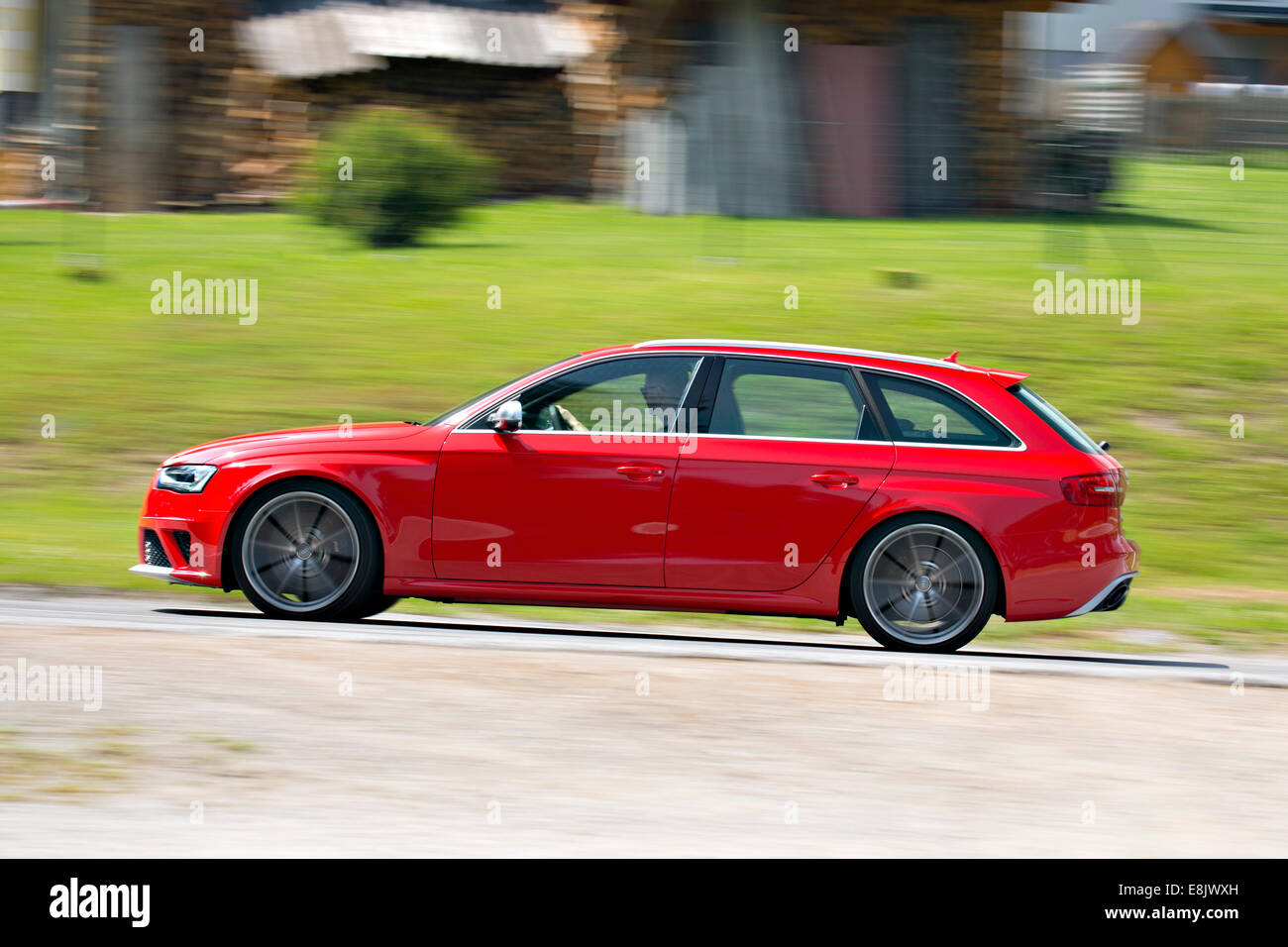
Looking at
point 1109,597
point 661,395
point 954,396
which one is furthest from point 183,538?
point 1109,597

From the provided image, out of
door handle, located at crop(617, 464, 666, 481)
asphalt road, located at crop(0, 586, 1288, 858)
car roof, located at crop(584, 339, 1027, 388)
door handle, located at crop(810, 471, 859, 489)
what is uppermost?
car roof, located at crop(584, 339, 1027, 388)

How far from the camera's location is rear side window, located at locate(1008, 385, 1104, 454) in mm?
7761

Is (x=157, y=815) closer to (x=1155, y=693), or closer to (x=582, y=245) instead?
(x=1155, y=693)

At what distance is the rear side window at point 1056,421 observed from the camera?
7.76 meters

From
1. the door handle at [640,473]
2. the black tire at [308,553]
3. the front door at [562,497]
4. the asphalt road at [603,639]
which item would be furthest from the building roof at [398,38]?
the door handle at [640,473]

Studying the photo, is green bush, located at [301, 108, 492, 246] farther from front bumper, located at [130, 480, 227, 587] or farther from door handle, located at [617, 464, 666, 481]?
door handle, located at [617, 464, 666, 481]

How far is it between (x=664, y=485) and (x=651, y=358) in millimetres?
693

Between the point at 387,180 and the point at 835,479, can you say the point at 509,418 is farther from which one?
the point at 387,180

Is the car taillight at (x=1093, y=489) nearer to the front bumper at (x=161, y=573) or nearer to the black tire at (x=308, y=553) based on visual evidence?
the black tire at (x=308, y=553)

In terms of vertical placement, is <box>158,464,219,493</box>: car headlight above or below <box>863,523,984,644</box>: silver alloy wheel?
above

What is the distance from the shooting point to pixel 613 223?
20750 millimetres

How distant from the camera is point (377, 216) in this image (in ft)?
59.3

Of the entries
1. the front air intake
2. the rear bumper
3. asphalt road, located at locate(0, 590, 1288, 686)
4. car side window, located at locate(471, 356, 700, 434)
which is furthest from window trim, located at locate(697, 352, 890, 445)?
the front air intake

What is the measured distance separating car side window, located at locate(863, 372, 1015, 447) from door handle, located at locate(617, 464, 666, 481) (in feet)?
3.82
